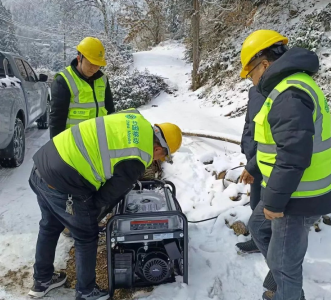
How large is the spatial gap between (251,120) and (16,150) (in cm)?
384

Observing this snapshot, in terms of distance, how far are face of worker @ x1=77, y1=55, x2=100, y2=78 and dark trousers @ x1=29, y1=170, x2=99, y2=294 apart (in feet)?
3.77

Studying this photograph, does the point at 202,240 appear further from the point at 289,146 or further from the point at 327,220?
the point at 289,146

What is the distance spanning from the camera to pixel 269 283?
259 cm

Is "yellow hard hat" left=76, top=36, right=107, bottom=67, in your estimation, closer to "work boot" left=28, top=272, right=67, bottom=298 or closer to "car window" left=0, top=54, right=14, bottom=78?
"work boot" left=28, top=272, right=67, bottom=298

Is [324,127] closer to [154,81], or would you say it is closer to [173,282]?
[173,282]

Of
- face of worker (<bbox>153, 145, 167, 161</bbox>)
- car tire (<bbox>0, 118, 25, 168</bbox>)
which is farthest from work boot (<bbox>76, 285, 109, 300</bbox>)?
car tire (<bbox>0, 118, 25, 168</bbox>)

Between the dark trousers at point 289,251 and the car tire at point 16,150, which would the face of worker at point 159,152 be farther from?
the car tire at point 16,150

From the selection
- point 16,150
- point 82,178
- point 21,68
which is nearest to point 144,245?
point 82,178

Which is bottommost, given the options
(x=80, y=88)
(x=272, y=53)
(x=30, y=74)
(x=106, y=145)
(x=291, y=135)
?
(x=30, y=74)

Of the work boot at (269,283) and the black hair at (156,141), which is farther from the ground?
the black hair at (156,141)

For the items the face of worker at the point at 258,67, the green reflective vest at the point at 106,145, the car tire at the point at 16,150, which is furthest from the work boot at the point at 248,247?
the car tire at the point at 16,150

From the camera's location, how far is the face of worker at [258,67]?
2.00 metres

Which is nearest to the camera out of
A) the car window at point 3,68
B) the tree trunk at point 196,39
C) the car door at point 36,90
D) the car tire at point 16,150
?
the car tire at point 16,150

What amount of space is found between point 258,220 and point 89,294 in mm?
1421
